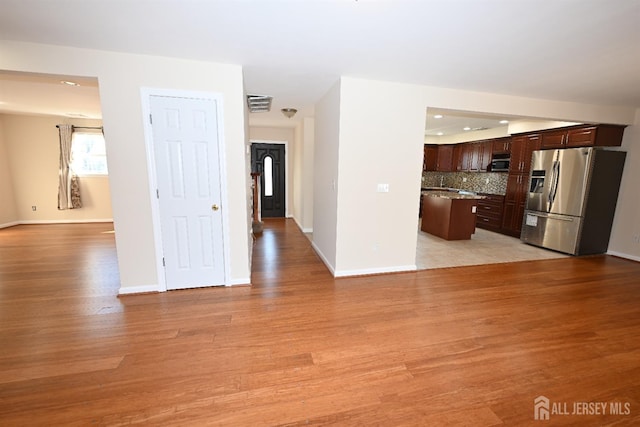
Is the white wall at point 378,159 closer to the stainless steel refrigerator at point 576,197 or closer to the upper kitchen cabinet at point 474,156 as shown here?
the stainless steel refrigerator at point 576,197

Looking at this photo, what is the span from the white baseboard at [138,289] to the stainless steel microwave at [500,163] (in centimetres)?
730

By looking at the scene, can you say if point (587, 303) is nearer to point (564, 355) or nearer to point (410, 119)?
point (564, 355)

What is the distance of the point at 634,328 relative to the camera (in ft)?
8.07

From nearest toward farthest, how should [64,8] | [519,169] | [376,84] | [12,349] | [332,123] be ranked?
[64,8] < [12,349] < [376,84] < [332,123] < [519,169]

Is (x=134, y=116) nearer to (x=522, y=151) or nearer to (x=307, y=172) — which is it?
(x=307, y=172)

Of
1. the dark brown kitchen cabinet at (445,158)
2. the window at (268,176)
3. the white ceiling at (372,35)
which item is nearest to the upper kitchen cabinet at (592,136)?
the white ceiling at (372,35)

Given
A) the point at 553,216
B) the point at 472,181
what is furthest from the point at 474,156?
the point at 553,216

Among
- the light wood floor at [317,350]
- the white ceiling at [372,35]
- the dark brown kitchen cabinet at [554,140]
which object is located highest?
the white ceiling at [372,35]

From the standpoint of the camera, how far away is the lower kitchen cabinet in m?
6.20

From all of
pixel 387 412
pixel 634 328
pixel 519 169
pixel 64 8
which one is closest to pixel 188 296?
pixel 387 412

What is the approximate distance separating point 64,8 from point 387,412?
3504mm

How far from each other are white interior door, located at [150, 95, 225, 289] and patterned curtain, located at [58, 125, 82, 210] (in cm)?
564

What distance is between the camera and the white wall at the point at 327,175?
11.4 ft

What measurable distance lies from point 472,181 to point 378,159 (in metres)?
5.57
